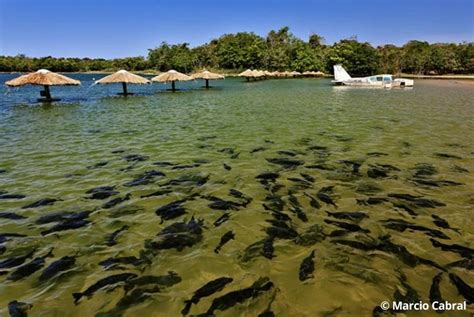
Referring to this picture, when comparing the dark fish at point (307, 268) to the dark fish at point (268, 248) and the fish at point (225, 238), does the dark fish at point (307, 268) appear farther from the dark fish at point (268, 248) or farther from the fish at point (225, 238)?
the fish at point (225, 238)

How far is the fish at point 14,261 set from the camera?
174 inches

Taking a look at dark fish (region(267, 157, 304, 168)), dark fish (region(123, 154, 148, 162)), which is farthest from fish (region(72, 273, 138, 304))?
dark fish (region(123, 154, 148, 162))

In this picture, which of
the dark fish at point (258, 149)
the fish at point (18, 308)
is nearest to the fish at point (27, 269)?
the fish at point (18, 308)

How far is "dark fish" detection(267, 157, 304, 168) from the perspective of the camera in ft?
28.4

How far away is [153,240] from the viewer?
5.04m

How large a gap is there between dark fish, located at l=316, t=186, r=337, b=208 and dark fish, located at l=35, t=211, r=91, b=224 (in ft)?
14.8

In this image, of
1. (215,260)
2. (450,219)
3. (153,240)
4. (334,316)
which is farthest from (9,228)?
(450,219)

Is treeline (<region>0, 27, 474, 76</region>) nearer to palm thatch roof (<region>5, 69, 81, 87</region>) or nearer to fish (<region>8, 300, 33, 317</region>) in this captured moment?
palm thatch roof (<region>5, 69, 81, 87</region>)

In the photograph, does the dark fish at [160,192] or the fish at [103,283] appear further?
the dark fish at [160,192]

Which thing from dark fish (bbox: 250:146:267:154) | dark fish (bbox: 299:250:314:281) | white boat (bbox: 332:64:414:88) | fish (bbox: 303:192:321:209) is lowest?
dark fish (bbox: 299:250:314:281)

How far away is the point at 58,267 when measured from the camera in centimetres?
438

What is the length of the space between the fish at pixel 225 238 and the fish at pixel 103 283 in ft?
4.07

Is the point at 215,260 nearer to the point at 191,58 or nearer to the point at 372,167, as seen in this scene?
the point at 372,167

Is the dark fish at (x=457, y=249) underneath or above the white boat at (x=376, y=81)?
underneath
